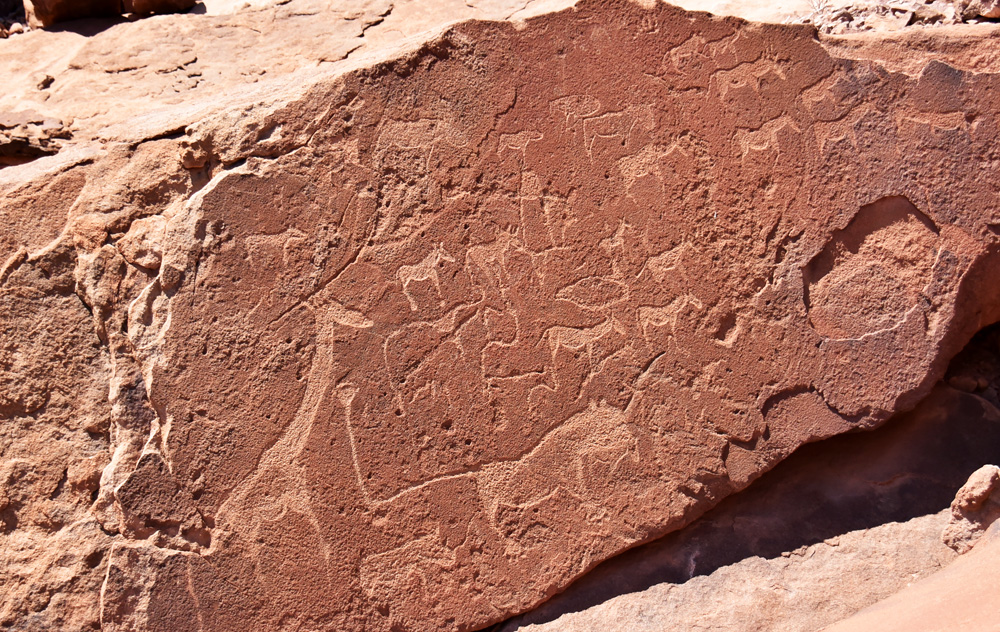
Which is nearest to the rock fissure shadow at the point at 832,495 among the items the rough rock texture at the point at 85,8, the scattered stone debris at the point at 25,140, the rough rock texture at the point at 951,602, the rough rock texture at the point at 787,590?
the rough rock texture at the point at 787,590

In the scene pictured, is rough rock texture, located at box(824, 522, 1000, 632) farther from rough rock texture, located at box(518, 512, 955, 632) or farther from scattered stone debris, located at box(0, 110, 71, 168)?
scattered stone debris, located at box(0, 110, 71, 168)

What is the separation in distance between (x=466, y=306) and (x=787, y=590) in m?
0.95

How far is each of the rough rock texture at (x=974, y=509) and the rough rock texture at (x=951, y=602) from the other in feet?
0.17

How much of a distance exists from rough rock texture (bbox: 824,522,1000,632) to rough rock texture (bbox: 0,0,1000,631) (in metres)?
0.39

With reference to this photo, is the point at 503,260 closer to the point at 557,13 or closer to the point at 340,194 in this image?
the point at 340,194

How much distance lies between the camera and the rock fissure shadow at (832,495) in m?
2.09

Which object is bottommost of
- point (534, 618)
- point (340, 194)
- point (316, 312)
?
point (534, 618)

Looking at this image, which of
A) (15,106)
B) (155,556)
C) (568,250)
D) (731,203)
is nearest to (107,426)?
(155,556)

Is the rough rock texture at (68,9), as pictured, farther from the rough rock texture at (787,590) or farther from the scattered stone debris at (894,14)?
the rough rock texture at (787,590)

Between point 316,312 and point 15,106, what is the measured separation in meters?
1.44

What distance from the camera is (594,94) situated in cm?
210

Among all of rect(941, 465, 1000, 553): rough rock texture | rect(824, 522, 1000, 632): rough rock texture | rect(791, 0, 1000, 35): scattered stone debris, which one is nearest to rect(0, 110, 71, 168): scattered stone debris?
rect(791, 0, 1000, 35): scattered stone debris

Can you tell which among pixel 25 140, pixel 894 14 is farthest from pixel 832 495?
pixel 25 140

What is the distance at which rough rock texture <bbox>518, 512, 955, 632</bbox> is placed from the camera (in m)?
2.00
